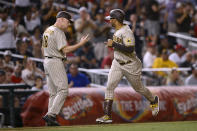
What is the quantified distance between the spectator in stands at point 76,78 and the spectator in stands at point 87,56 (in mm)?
1980

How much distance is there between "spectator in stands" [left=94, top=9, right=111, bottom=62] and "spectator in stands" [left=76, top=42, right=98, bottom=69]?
30cm

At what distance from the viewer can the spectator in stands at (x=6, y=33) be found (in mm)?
15527

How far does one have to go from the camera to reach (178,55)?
18484 mm

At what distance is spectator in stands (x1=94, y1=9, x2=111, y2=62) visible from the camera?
1786 centimetres

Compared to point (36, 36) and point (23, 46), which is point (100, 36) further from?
point (23, 46)

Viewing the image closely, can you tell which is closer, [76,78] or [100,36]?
[76,78]

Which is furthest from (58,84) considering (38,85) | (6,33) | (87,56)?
(87,56)

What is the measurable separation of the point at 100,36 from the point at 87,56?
1081mm

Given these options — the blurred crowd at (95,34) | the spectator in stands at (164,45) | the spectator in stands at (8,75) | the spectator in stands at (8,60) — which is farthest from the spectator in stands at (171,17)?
the spectator in stands at (8,75)

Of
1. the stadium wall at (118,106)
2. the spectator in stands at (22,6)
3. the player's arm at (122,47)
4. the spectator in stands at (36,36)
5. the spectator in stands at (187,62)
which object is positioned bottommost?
the stadium wall at (118,106)

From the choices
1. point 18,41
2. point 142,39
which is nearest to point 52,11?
point 18,41

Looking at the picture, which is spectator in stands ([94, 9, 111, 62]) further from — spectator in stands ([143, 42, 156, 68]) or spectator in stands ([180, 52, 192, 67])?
spectator in stands ([180, 52, 192, 67])

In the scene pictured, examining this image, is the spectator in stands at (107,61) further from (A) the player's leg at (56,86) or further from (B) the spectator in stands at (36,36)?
(A) the player's leg at (56,86)

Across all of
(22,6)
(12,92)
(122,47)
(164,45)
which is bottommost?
(12,92)
